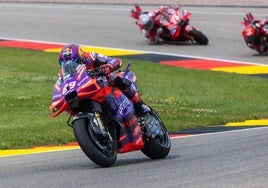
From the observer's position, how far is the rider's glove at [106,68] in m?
9.81

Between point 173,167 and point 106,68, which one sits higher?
point 106,68

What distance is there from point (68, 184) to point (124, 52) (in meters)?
14.5

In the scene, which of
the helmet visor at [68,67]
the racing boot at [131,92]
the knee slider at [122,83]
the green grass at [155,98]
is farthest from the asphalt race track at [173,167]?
the green grass at [155,98]

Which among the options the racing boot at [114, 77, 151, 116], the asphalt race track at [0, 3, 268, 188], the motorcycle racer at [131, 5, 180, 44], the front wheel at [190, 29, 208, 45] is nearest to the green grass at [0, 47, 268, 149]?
the asphalt race track at [0, 3, 268, 188]

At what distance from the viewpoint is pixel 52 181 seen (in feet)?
28.4

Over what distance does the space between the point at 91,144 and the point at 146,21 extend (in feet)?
48.9

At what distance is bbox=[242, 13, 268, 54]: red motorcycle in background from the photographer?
847 inches

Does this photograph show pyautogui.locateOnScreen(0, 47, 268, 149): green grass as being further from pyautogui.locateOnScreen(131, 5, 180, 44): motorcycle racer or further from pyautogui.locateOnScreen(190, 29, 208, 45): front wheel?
pyautogui.locateOnScreen(190, 29, 208, 45): front wheel

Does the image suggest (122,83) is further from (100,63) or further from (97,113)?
(97,113)

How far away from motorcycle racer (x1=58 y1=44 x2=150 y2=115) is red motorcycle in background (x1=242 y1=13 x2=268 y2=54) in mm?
11717

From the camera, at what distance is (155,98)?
15805 millimetres

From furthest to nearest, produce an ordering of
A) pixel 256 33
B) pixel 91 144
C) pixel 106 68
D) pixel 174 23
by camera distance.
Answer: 1. pixel 174 23
2. pixel 256 33
3. pixel 106 68
4. pixel 91 144

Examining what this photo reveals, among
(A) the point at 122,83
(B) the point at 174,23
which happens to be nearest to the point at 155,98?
(A) the point at 122,83

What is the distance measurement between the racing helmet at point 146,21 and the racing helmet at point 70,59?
14.2m
